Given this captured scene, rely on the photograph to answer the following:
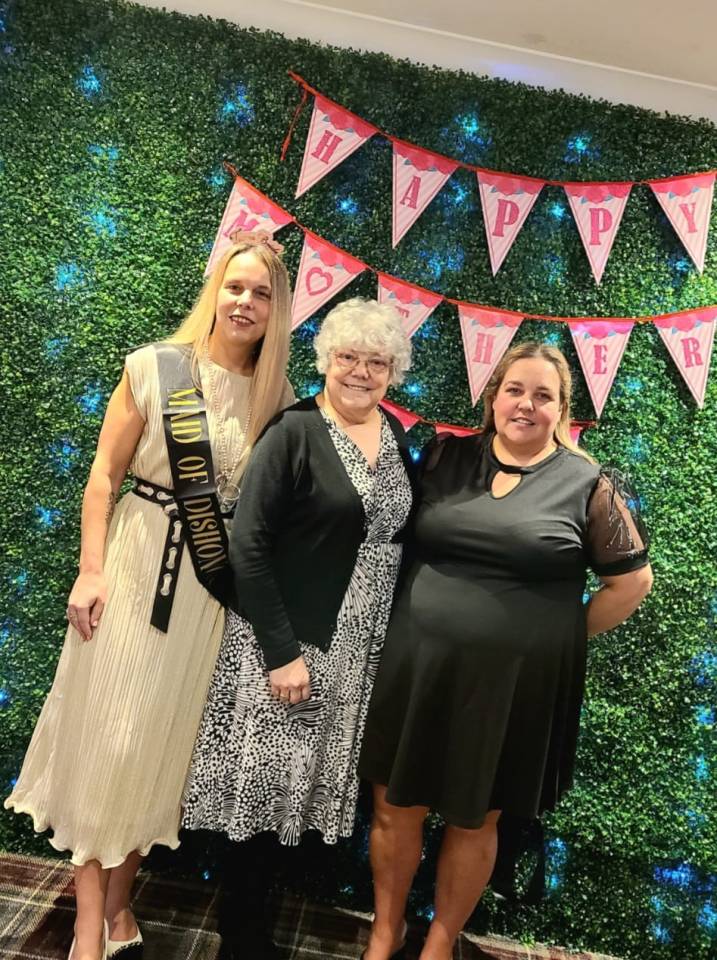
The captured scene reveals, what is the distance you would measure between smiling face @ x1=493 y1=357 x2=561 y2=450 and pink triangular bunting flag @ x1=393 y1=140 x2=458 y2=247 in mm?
710

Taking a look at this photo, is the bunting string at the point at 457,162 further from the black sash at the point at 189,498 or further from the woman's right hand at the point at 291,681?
the woman's right hand at the point at 291,681

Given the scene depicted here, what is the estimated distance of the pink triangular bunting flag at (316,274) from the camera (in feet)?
6.60

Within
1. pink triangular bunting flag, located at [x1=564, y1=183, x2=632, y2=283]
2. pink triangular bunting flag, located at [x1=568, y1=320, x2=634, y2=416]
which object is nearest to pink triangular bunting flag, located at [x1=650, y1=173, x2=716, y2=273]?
pink triangular bunting flag, located at [x1=564, y1=183, x2=632, y2=283]

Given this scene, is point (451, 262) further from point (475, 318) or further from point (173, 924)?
point (173, 924)

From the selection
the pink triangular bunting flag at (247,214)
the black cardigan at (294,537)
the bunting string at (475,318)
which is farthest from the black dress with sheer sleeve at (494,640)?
the pink triangular bunting flag at (247,214)

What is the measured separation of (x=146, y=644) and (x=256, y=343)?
768mm

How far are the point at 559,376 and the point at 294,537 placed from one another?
0.75m

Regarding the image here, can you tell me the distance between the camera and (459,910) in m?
1.68

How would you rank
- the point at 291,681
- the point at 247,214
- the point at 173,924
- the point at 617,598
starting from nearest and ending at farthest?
the point at 291,681
the point at 617,598
the point at 173,924
the point at 247,214

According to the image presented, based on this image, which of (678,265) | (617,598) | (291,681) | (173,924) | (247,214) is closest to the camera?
(291,681)

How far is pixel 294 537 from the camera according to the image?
4.99 ft

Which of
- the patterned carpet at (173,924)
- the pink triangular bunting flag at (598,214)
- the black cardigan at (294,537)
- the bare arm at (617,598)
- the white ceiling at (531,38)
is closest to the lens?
the black cardigan at (294,537)

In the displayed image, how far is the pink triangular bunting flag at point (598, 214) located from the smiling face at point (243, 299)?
108cm

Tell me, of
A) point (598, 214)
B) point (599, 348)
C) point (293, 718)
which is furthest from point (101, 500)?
point (598, 214)
